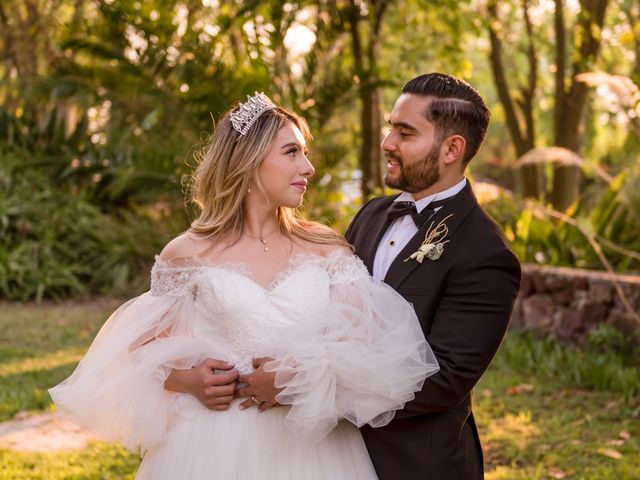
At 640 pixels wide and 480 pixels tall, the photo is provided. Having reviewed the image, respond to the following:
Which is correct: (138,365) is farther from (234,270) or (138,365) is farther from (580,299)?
(580,299)

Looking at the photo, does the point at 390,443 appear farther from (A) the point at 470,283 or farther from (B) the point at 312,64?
(B) the point at 312,64

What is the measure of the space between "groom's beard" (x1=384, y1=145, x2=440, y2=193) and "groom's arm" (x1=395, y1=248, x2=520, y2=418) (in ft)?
1.42

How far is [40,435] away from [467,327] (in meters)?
4.00

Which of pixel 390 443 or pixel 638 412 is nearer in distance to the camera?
pixel 390 443

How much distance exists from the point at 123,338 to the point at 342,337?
880 millimetres

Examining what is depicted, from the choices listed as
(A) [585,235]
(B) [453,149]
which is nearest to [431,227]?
(B) [453,149]

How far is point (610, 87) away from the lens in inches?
256

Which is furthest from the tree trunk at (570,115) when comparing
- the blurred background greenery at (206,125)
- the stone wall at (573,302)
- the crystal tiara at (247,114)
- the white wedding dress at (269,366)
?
the white wedding dress at (269,366)

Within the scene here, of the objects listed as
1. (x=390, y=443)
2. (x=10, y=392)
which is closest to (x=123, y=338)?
(x=390, y=443)

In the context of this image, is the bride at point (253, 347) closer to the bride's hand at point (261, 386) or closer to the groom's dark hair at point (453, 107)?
the bride's hand at point (261, 386)

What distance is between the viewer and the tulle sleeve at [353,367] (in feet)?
9.02

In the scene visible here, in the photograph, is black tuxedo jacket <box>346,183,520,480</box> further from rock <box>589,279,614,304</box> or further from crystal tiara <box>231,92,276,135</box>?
rock <box>589,279,614,304</box>

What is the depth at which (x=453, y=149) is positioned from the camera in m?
3.14

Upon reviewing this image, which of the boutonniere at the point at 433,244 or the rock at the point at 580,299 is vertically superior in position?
the boutonniere at the point at 433,244
